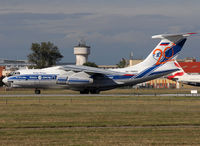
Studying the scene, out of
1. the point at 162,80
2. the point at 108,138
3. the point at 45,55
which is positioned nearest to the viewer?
the point at 108,138

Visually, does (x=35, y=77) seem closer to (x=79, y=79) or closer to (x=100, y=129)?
(x=79, y=79)

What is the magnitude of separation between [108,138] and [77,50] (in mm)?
126462

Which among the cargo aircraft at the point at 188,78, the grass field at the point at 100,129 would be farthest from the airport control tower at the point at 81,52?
the grass field at the point at 100,129

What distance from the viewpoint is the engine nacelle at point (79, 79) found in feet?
171

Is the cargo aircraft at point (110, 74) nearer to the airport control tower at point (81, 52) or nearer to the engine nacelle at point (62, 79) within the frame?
the engine nacelle at point (62, 79)

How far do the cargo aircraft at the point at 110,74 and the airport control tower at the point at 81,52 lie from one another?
3496 inches

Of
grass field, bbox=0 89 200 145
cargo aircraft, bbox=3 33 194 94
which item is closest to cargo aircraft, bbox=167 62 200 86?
cargo aircraft, bbox=3 33 194 94

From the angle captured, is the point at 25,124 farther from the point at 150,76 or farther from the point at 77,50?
the point at 77,50

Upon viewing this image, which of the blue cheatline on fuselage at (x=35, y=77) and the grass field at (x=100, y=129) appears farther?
the blue cheatline on fuselage at (x=35, y=77)

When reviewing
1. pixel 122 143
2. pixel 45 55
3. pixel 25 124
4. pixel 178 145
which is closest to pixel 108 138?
pixel 122 143

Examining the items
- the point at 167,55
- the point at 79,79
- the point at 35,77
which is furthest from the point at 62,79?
the point at 167,55

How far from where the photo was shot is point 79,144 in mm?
15852

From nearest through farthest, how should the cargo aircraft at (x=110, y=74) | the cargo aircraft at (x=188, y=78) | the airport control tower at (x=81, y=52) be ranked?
1. the cargo aircraft at (x=110, y=74)
2. the cargo aircraft at (x=188, y=78)
3. the airport control tower at (x=81, y=52)

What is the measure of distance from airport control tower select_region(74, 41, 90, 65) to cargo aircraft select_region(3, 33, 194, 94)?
8880 cm
